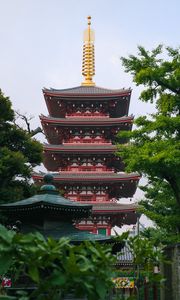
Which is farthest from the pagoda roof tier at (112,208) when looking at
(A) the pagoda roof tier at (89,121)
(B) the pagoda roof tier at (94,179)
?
(A) the pagoda roof tier at (89,121)

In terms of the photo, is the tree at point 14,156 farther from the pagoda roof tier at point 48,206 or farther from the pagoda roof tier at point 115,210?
the pagoda roof tier at point 115,210

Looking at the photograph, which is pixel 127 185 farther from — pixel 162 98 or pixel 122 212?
pixel 162 98

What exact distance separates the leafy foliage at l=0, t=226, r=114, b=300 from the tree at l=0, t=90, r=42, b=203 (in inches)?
630

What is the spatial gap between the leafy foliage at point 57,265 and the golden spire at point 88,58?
1418 inches

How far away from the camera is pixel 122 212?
104 ft

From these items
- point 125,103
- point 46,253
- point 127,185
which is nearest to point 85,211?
point 46,253

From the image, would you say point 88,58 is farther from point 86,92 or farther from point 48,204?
point 48,204

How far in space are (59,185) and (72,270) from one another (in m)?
30.7

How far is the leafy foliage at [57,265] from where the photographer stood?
228 centimetres

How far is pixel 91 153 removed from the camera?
32938 millimetres

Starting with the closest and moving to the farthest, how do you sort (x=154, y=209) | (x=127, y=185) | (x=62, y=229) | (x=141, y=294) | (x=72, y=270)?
(x=72, y=270), (x=62, y=229), (x=141, y=294), (x=154, y=209), (x=127, y=185)

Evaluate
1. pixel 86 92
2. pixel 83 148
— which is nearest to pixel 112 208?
pixel 83 148

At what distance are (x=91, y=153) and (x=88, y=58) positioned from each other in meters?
11.1

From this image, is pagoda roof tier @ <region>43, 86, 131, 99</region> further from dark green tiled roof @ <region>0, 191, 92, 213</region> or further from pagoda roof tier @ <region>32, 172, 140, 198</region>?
dark green tiled roof @ <region>0, 191, 92, 213</region>
